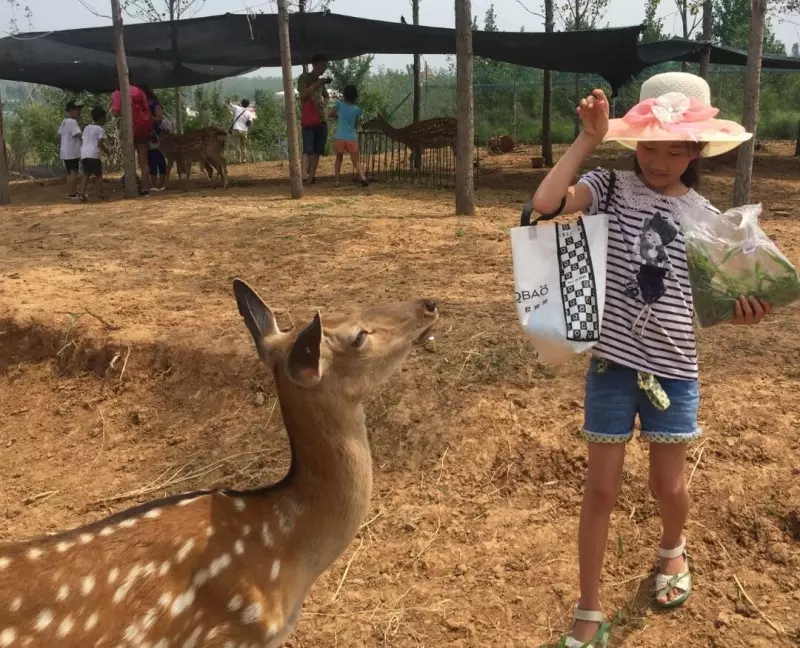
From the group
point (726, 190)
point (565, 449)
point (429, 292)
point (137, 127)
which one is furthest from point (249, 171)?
point (565, 449)

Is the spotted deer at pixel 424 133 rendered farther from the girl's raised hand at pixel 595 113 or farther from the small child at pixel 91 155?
the girl's raised hand at pixel 595 113

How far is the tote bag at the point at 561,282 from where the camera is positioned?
2.30 metres

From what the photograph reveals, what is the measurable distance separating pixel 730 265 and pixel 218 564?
167cm

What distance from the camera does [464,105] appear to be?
878cm

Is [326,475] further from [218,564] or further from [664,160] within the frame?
[664,160]

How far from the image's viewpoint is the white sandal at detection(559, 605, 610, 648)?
103 inches

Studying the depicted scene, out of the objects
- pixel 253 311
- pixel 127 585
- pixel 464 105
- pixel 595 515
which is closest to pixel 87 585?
pixel 127 585

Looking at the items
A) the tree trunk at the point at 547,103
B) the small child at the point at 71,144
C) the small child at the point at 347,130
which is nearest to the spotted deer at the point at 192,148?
the small child at the point at 71,144

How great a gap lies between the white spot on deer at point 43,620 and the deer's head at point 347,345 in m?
0.85

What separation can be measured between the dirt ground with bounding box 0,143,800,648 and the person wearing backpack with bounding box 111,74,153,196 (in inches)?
194

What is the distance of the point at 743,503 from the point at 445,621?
4.48ft

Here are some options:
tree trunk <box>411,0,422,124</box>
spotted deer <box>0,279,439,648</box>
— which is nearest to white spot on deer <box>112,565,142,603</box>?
spotted deer <box>0,279,439,648</box>

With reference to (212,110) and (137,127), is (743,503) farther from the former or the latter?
(212,110)

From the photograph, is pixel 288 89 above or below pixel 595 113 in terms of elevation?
above
